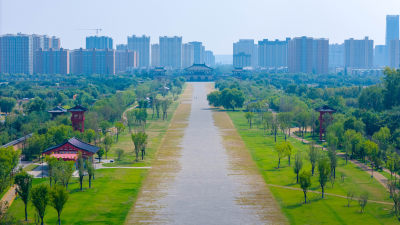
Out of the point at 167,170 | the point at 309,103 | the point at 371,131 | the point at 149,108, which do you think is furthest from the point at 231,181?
the point at 149,108

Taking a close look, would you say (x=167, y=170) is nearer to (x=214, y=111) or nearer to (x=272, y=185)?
(x=272, y=185)

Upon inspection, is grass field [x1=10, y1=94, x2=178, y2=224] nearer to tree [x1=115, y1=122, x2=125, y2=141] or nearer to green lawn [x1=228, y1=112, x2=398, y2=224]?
green lawn [x1=228, y1=112, x2=398, y2=224]

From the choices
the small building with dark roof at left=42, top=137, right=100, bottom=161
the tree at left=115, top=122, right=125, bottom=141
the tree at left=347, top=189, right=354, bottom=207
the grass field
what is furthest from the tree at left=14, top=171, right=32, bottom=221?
the tree at left=115, top=122, right=125, bottom=141

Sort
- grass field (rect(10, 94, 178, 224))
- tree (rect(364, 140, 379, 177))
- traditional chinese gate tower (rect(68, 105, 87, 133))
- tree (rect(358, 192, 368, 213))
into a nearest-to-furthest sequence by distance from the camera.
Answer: grass field (rect(10, 94, 178, 224))
tree (rect(358, 192, 368, 213))
tree (rect(364, 140, 379, 177))
traditional chinese gate tower (rect(68, 105, 87, 133))

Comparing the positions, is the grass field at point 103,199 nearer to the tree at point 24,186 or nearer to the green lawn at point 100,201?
the green lawn at point 100,201

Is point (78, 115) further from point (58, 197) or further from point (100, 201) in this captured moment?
point (58, 197)

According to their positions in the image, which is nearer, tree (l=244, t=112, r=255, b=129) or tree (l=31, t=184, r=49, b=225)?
tree (l=31, t=184, r=49, b=225)

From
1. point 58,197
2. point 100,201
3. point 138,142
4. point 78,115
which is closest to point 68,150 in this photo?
point 138,142
